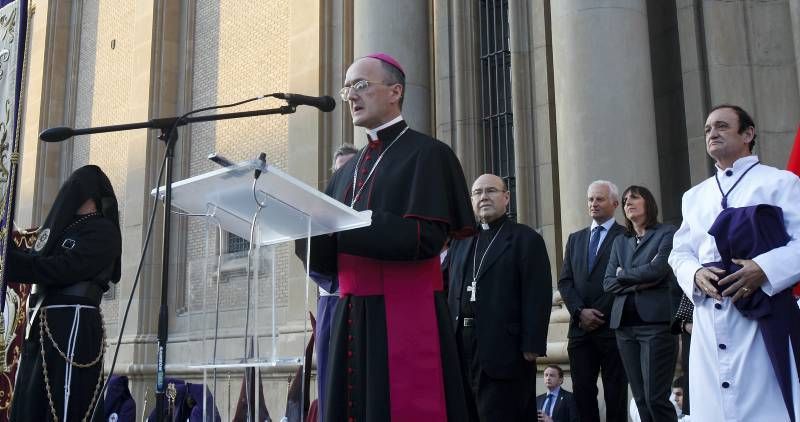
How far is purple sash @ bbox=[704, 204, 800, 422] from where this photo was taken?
381 centimetres

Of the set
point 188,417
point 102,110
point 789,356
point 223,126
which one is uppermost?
point 102,110

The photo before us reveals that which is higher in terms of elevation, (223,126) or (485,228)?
(223,126)

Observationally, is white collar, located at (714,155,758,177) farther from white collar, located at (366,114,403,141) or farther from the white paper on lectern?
the white paper on lectern

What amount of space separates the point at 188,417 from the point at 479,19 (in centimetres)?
579

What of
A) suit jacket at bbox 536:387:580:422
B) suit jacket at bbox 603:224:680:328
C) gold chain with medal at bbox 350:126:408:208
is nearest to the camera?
gold chain with medal at bbox 350:126:408:208

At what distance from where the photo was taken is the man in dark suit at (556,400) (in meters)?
7.42

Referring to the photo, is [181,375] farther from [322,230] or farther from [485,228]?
[322,230]

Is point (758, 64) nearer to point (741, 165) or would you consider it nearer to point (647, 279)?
point (647, 279)

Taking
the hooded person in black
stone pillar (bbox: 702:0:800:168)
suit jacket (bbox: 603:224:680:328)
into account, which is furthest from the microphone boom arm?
stone pillar (bbox: 702:0:800:168)

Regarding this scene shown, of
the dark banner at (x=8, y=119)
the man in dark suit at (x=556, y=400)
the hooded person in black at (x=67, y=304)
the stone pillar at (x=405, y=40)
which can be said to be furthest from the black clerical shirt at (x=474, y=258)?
the stone pillar at (x=405, y=40)

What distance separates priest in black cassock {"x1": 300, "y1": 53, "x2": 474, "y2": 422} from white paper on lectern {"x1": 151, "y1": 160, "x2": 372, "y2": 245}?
116mm

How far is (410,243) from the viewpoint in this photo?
321cm

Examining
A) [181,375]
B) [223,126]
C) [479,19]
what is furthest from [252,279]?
[223,126]

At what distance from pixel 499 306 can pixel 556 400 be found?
2.31 metres
